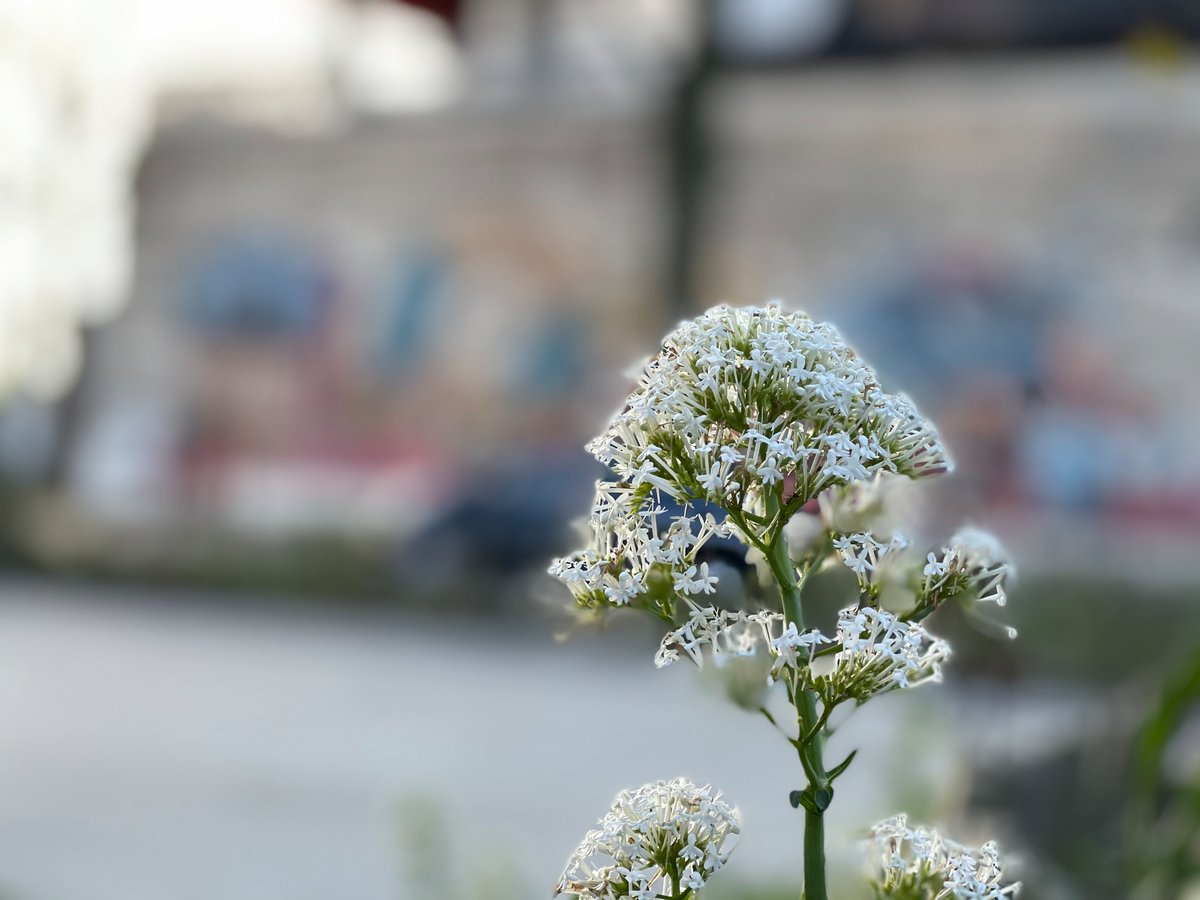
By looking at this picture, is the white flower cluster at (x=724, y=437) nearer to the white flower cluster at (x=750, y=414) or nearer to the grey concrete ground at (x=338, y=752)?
the white flower cluster at (x=750, y=414)

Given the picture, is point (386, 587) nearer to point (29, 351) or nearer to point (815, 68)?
point (815, 68)

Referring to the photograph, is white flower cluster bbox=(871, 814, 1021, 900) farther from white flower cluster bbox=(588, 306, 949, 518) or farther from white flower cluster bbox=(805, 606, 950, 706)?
white flower cluster bbox=(588, 306, 949, 518)

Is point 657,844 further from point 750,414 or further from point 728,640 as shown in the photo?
point 750,414

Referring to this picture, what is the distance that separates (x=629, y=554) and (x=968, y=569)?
0.71 feet

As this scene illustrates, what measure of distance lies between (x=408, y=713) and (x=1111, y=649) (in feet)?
16.4

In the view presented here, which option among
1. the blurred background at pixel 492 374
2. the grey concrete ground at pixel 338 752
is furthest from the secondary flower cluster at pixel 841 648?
the blurred background at pixel 492 374

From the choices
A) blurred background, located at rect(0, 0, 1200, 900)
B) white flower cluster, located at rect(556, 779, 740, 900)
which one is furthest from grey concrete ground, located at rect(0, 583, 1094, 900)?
white flower cluster, located at rect(556, 779, 740, 900)

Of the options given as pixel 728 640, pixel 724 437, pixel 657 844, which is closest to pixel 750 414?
pixel 724 437

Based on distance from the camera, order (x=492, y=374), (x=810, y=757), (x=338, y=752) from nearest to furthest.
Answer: (x=810, y=757) < (x=338, y=752) < (x=492, y=374)

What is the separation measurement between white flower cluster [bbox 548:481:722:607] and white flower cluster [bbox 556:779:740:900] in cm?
12

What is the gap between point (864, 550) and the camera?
79 centimetres

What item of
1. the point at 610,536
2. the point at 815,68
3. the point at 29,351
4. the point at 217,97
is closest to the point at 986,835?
the point at 610,536

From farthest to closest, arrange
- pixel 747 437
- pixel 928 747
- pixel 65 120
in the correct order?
pixel 65 120 → pixel 928 747 → pixel 747 437

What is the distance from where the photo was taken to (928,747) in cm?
279
